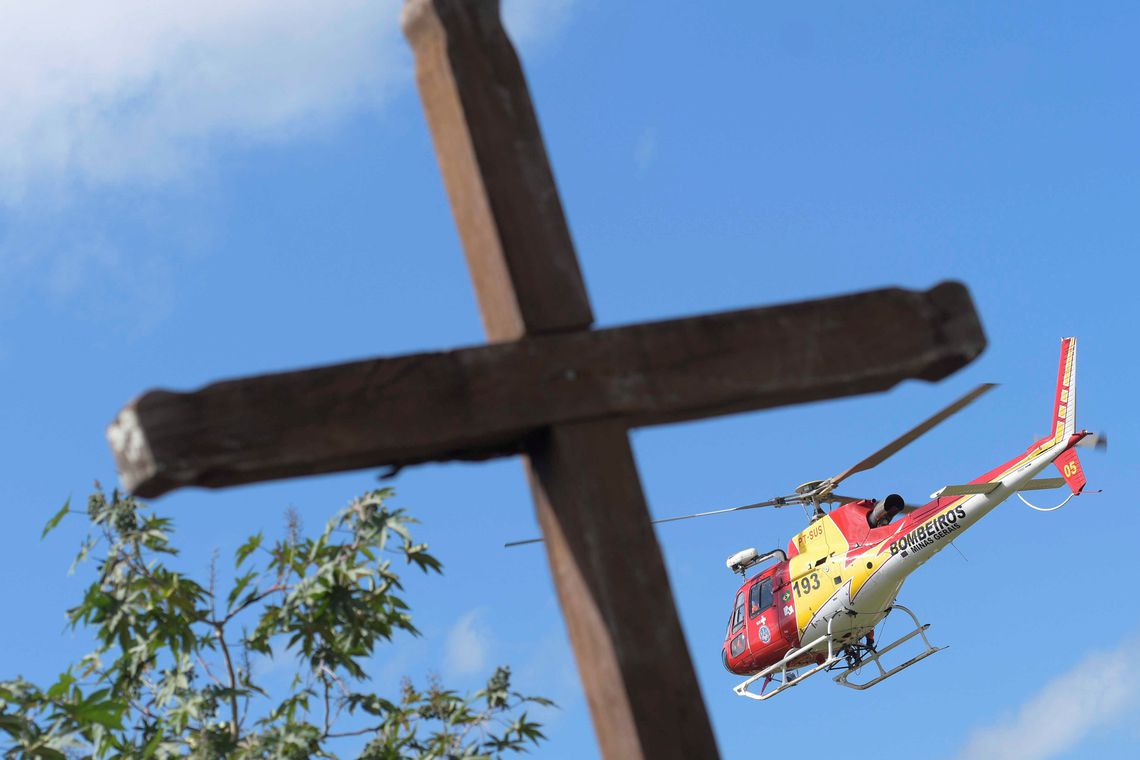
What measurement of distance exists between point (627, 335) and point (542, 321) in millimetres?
136

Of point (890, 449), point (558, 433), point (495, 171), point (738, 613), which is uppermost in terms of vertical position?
point (738, 613)

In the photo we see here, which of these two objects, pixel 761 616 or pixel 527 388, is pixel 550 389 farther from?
pixel 761 616

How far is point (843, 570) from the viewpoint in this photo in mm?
16484

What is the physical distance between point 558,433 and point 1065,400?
1851cm

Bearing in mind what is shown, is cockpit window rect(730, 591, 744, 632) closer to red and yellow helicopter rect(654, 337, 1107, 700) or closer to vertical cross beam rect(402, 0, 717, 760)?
red and yellow helicopter rect(654, 337, 1107, 700)

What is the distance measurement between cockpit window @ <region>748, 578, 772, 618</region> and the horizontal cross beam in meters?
15.4

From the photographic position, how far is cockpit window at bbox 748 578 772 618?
1756 cm

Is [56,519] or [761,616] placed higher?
[761,616]

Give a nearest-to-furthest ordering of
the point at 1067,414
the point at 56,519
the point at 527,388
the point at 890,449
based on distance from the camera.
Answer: the point at 527,388 < the point at 56,519 < the point at 890,449 < the point at 1067,414

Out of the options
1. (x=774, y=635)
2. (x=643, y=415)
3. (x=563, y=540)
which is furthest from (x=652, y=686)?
(x=774, y=635)

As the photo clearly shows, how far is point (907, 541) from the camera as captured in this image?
52.4 ft

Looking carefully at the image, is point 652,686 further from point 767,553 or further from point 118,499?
point 767,553

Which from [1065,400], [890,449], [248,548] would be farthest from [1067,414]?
[248,548]

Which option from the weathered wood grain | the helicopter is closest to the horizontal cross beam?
the weathered wood grain
